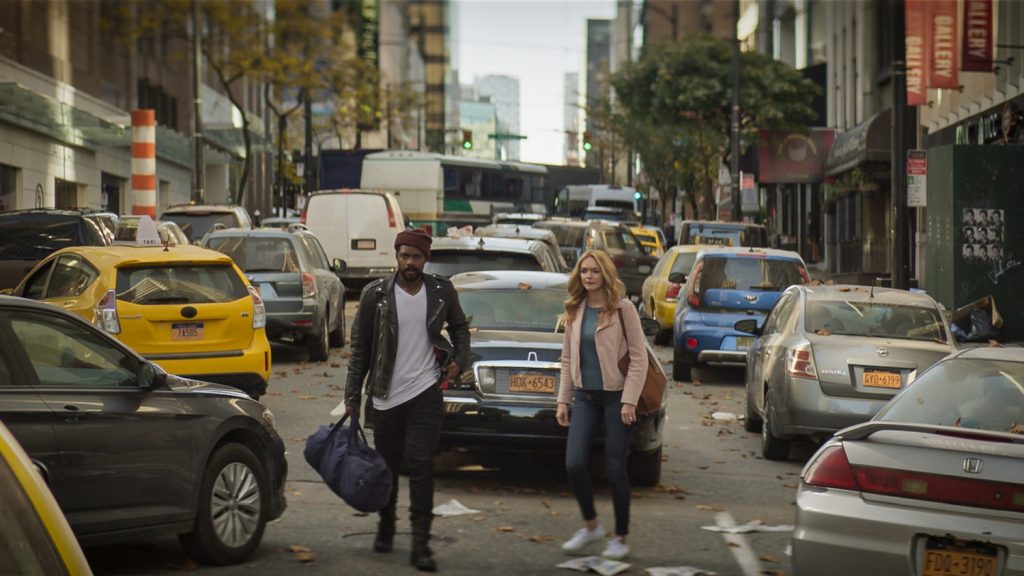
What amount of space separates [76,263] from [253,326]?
1704 millimetres

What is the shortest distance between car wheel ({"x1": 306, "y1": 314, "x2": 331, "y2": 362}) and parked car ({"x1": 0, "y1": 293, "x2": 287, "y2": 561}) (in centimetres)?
1171

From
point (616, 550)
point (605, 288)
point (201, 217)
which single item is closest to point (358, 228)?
point (201, 217)

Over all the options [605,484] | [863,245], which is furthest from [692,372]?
[863,245]

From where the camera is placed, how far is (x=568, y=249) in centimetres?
3381

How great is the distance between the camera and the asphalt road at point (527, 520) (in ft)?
27.9

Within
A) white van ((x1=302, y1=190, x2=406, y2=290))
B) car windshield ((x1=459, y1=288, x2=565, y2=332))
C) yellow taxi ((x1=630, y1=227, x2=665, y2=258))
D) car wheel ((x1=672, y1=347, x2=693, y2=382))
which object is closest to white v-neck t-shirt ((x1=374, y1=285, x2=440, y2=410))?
car windshield ((x1=459, y1=288, x2=565, y2=332))

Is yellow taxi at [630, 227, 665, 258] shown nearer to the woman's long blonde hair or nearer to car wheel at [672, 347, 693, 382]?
car wheel at [672, 347, 693, 382]

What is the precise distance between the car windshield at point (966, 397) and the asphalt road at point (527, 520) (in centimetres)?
133

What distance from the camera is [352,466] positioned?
27.4ft

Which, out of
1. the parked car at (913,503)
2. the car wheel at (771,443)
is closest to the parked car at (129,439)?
the parked car at (913,503)

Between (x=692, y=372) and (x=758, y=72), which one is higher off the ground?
(x=758, y=72)

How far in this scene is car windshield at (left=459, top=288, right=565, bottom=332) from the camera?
1155 centimetres

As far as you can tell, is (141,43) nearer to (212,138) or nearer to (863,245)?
(212,138)

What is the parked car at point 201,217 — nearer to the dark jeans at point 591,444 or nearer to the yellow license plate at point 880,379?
the yellow license plate at point 880,379
